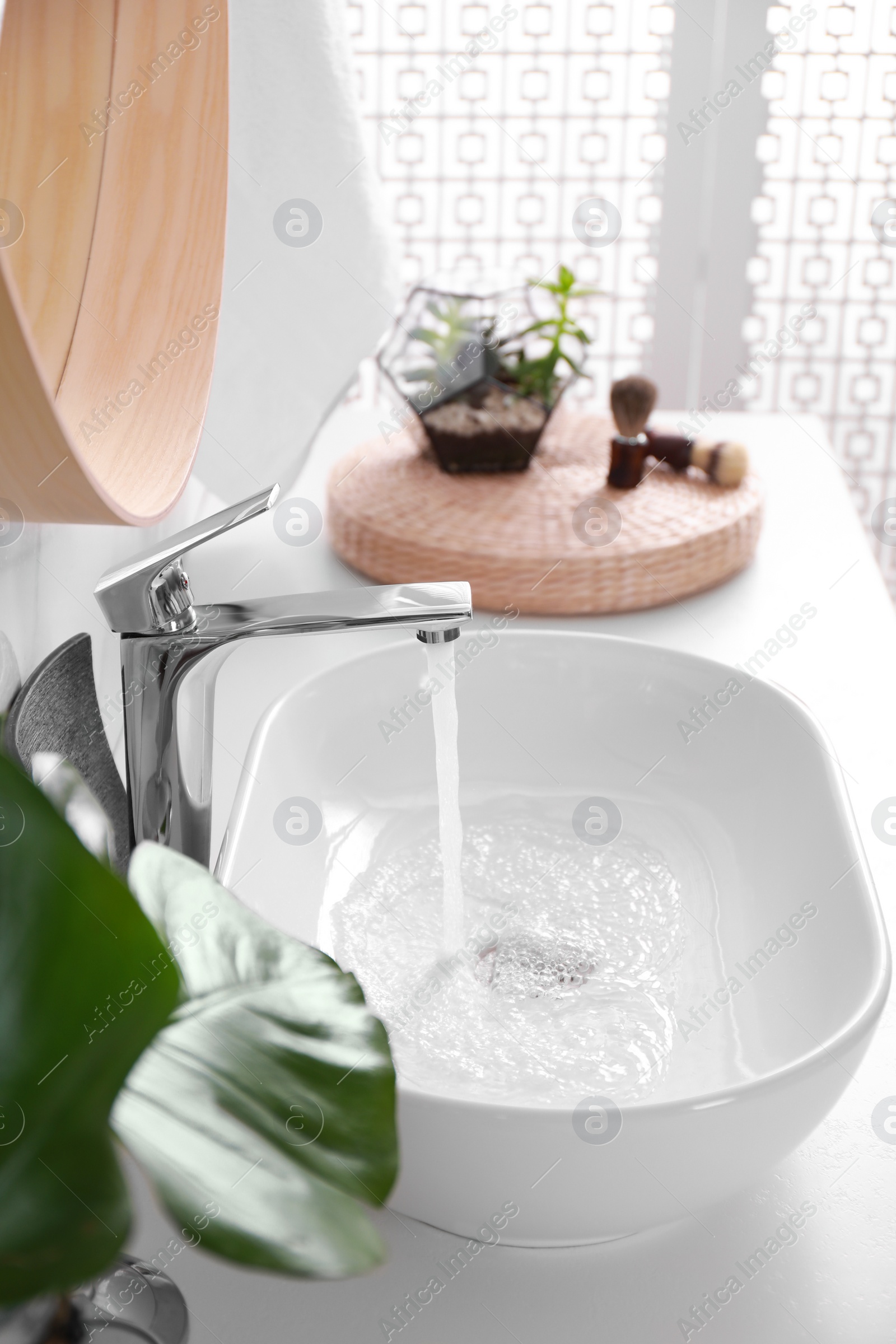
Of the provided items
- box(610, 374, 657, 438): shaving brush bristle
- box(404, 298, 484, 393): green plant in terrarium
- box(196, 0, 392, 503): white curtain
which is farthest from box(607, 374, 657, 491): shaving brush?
box(196, 0, 392, 503): white curtain

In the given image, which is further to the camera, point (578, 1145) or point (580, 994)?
point (580, 994)

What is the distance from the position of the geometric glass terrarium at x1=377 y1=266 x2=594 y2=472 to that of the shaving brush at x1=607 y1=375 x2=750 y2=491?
2.1 inches

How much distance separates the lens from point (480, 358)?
38.7 inches

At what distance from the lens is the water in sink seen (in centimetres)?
47

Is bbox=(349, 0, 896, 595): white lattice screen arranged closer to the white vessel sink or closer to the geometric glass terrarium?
the geometric glass terrarium

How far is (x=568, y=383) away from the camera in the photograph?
1.00 m

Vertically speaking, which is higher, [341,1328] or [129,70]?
[129,70]

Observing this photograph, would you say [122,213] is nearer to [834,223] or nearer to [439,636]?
[439,636]

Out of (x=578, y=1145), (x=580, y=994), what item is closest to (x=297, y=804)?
(x=580, y=994)

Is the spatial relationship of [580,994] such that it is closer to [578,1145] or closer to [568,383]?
[578,1145]

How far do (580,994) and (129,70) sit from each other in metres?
0.43

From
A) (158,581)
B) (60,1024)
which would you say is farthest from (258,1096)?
(158,581)

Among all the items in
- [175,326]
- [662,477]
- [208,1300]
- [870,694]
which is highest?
[175,326]

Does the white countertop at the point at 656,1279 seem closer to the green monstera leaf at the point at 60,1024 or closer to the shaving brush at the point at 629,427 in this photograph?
the green monstera leaf at the point at 60,1024
